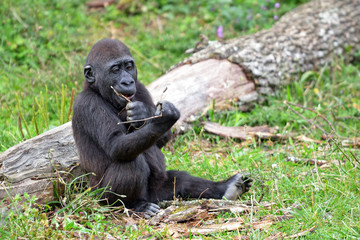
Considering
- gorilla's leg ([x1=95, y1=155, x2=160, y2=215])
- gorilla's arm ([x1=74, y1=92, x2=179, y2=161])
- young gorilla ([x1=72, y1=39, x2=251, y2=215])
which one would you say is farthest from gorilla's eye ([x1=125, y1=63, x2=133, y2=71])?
gorilla's leg ([x1=95, y1=155, x2=160, y2=215])

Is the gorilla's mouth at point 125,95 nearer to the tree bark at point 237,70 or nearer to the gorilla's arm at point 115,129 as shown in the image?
the gorilla's arm at point 115,129

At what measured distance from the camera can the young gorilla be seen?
4.38 m

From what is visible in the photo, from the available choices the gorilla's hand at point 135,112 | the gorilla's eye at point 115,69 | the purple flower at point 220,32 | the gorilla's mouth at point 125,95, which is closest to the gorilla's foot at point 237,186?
the gorilla's hand at point 135,112

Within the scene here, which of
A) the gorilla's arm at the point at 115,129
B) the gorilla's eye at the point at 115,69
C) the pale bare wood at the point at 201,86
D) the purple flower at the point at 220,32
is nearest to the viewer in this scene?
the gorilla's arm at the point at 115,129

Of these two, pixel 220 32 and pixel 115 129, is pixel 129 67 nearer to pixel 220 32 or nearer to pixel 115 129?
pixel 115 129

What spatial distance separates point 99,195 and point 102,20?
5.96 m

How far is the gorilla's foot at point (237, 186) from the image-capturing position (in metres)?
4.84

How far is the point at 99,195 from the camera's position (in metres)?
4.61

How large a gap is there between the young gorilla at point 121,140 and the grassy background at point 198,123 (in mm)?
309

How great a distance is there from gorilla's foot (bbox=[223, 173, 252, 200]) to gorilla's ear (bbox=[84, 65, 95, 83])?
1.75 metres

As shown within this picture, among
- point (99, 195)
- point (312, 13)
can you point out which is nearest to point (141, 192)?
point (99, 195)

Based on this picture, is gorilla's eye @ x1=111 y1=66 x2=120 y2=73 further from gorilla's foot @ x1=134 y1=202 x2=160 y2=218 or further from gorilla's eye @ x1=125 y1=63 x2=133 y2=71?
gorilla's foot @ x1=134 y1=202 x2=160 y2=218

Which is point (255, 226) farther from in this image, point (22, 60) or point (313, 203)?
point (22, 60)

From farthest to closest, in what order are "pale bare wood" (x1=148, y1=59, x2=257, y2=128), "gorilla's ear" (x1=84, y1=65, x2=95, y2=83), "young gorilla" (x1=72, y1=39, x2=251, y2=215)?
"pale bare wood" (x1=148, y1=59, x2=257, y2=128) < "gorilla's ear" (x1=84, y1=65, x2=95, y2=83) < "young gorilla" (x1=72, y1=39, x2=251, y2=215)
